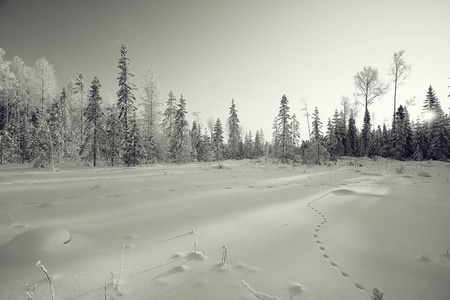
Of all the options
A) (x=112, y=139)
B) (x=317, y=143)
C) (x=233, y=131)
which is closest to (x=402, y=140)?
(x=317, y=143)

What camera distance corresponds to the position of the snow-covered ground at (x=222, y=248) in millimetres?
1730

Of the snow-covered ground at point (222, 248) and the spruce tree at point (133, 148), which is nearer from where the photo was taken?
the snow-covered ground at point (222, 248)

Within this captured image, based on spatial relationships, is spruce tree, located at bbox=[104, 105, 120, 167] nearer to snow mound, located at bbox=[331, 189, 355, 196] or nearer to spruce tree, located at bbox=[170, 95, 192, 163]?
spruce tree, located at bbox=[170, 95, 192, 163]

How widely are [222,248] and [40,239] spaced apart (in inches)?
85.9

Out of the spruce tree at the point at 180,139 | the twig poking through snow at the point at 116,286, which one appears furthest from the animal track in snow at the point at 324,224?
the spruce tree at the point at 180,139

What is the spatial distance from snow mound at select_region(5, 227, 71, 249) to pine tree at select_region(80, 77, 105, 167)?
18.3 meters

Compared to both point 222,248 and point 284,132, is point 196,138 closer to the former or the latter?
point 284,132

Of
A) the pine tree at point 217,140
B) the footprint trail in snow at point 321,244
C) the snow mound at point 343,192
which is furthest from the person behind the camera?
the pine tree at point 217,140

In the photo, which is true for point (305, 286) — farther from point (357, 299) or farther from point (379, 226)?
point (379, 226)

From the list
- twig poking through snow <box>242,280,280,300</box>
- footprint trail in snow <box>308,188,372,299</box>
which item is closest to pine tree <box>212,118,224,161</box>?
footprint trail in snow <box>308,188,372,299</box>

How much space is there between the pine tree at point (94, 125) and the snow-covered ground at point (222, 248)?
50.2 feet

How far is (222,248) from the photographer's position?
8.21 ft

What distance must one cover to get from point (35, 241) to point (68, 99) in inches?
1333

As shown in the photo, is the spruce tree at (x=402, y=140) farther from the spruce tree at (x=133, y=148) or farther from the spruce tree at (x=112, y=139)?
the spruce tree at (x=112, y=139)
